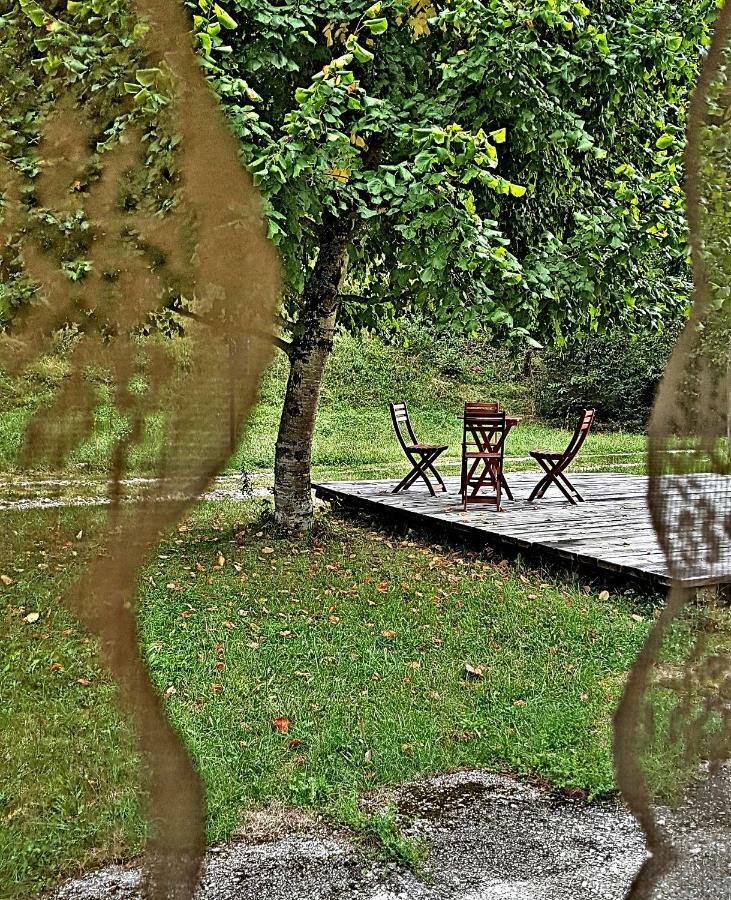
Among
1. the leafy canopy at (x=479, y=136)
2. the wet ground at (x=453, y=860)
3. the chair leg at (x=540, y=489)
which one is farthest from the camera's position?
the chair leg at (x=540, y=489)

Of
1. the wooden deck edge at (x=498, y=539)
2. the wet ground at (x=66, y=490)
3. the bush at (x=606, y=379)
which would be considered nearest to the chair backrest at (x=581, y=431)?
the wooden deck edge at (x=498, y=539)

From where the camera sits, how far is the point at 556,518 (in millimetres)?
8445

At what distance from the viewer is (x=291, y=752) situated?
385cm

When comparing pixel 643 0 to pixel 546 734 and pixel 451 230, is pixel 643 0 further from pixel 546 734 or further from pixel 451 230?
pixel 546 734

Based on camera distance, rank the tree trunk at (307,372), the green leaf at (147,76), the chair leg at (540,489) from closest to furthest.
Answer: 1. the green leaf at (147,76)
2. the tree trunk at (307,372)
3. the chair leg at (540,489)

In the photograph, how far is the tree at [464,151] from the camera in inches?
206

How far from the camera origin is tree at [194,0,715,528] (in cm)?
524

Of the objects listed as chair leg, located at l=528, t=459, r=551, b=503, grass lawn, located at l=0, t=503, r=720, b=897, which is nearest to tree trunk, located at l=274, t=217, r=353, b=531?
grass lawn, located at l=0, t=503, r=720, b=897

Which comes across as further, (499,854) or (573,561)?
(573,561)

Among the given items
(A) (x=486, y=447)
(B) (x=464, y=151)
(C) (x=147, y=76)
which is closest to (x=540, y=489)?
(A) (x=486, y=447)

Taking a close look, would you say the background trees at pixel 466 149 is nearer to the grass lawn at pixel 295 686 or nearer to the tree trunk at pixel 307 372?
the tree trunk at pixel 307 372

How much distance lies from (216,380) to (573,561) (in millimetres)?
5934

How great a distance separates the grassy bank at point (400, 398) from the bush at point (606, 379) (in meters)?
0.61

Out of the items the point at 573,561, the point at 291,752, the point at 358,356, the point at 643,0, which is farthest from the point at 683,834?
the point at 358,356
